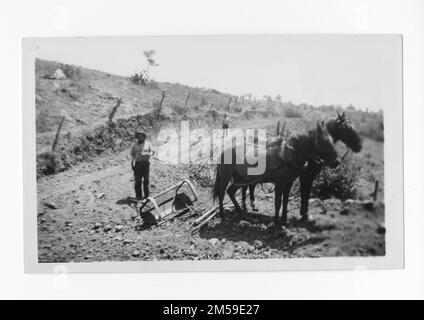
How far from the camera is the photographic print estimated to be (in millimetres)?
3471

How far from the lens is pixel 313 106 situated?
11.4 feet

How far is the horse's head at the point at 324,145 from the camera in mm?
3486

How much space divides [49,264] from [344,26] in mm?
2462

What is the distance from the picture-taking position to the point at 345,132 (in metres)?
3.48

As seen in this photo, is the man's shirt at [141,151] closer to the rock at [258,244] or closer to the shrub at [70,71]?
the shrub at [70,71]

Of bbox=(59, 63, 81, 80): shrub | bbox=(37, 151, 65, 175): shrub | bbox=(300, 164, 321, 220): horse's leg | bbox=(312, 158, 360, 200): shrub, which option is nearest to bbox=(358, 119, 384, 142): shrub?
bbox=(312, 158, 360, 200): shrub

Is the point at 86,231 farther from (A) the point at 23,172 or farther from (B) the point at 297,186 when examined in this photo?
(B) the point at 297,186

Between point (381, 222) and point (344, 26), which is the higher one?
point (344, 26)

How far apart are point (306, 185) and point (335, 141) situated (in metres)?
0.34

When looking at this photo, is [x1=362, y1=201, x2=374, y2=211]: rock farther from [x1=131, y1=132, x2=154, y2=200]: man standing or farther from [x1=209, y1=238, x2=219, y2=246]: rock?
[x1=131, y1=132, x2=154, y2=200]: man standing

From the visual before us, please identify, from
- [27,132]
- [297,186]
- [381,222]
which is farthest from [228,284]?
[27,132]

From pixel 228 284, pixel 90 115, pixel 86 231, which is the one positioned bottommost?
pixel 228 284

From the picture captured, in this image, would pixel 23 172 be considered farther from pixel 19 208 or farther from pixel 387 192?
pixel 387 192

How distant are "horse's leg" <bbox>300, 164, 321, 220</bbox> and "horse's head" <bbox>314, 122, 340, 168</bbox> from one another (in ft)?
0.32
